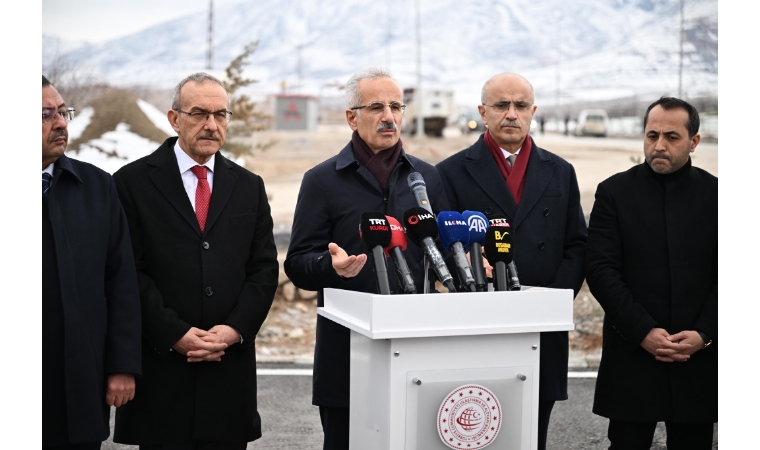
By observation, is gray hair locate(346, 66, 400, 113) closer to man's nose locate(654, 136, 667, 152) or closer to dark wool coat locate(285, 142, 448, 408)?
dark wool coat locate(285, 142, 448, 408)

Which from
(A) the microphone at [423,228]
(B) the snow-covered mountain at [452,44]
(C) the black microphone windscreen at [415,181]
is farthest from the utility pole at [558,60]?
(A) the microphone at [423,228]

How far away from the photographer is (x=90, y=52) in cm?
1058

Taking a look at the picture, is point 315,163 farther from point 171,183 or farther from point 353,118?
point 171,183

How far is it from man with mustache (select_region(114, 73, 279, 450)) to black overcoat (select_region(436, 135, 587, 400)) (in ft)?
3.05

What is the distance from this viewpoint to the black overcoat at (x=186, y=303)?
3.18 meters

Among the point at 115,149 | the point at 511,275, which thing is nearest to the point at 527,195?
the point at 511,275

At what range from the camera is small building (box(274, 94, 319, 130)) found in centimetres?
1213

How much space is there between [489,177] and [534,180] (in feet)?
0.63

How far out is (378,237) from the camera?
2590 mm

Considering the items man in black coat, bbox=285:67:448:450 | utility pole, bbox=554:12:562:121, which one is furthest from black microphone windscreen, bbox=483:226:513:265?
utility pole, bbox=554:12:562:121

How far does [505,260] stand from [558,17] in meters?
11.1

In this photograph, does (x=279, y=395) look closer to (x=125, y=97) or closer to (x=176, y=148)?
(x=176, y=148)

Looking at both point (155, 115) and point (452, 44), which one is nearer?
point (155, 115)

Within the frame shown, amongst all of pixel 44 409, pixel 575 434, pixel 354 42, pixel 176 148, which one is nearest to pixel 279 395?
pixel 575 434
